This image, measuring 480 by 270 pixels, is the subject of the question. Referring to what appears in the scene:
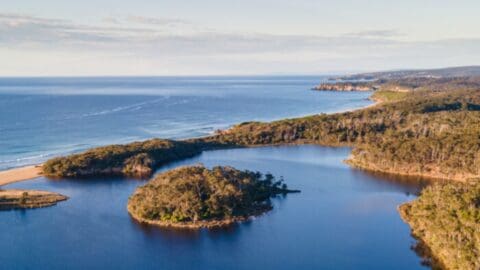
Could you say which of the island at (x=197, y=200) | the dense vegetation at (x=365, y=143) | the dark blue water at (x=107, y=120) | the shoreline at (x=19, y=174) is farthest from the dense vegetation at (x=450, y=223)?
the dark blue water at (x=107, y=120)

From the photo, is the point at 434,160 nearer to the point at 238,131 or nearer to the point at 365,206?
the point at 365,206

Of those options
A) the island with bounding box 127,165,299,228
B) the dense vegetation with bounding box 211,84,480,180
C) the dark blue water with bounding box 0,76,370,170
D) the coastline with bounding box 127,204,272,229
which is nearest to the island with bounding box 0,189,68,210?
the island with bounding box 127,165,299,228

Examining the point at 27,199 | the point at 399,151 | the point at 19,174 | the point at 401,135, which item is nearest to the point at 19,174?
the point at 19,174

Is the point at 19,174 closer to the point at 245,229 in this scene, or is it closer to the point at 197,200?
the point at 197,200

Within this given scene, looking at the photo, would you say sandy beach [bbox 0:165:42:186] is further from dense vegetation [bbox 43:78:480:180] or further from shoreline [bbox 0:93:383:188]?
dense vegetation [bbox 43:78:480:180]

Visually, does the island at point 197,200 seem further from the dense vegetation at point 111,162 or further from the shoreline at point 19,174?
the shoreline at point 19,174

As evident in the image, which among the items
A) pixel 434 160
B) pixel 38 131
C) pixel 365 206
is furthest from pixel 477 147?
pixel 38 131
